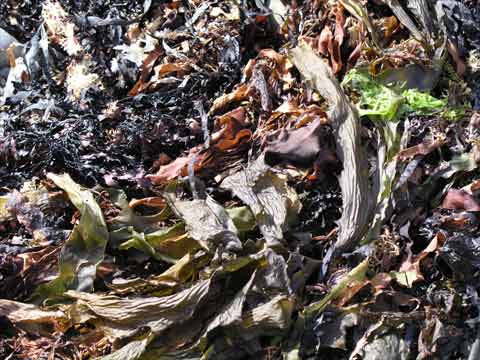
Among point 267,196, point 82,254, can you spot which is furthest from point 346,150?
point 82,254

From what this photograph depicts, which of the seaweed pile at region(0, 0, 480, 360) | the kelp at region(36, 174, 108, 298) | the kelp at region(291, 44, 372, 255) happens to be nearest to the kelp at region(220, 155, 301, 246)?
the seaweed pile at region(0, 0, 480, 360)

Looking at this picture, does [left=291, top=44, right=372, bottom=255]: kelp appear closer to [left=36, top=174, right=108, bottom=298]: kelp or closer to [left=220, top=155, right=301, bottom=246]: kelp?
[left=220, top=155, right=301, bottom=246]: kelp

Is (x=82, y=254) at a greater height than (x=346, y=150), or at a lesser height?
lesser

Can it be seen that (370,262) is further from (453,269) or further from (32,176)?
(32,176)

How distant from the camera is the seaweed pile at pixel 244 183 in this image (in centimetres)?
123

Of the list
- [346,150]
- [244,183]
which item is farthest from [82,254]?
[346,150]

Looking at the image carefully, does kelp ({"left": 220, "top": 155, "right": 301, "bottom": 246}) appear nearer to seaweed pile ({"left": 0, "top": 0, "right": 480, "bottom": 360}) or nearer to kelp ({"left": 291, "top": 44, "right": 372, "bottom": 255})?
seaweed pile ({"left": 0, "top": 0, "right": 480, "bottom": 360})

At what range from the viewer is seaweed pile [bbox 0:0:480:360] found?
4.03ft

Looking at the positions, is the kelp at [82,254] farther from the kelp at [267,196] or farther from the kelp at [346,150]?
the kelp at [346,150]

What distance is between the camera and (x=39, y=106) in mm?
1535

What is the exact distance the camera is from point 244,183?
134 centimetres

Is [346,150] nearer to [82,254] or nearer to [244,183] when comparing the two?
[244,183]

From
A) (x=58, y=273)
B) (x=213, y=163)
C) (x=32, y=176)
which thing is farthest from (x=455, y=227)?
(x=32, y=176)

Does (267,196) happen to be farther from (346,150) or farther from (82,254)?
(82,254)
